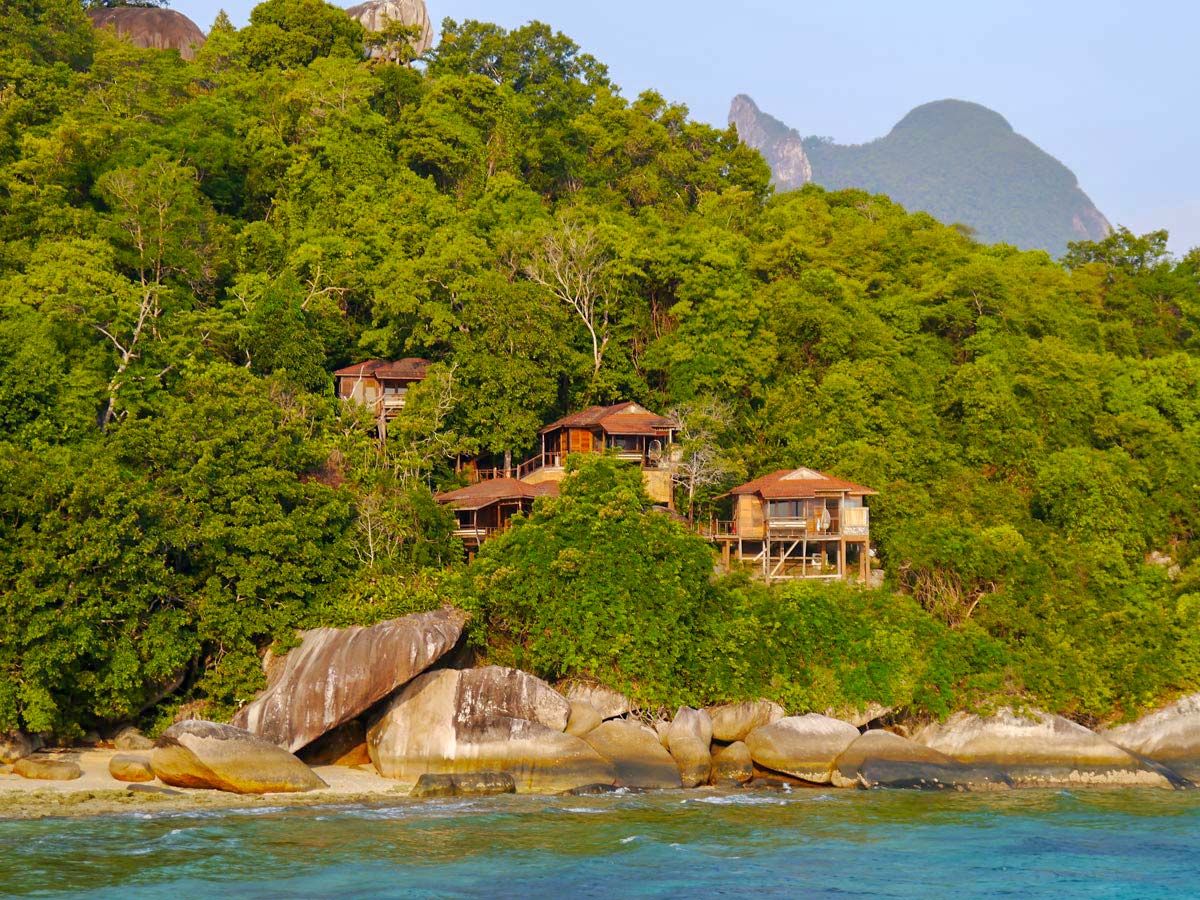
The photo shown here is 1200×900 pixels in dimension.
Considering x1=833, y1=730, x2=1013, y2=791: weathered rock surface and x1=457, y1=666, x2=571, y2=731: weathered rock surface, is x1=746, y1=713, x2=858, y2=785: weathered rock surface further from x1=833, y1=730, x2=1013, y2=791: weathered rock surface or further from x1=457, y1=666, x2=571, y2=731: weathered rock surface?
x1=457, y1=666, x2=571, y2=731: weathered rock surface

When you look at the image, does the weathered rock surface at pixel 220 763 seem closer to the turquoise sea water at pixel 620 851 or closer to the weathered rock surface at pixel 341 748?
the turquoise sea water at pixel 620 851

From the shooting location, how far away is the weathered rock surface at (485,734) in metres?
27.8

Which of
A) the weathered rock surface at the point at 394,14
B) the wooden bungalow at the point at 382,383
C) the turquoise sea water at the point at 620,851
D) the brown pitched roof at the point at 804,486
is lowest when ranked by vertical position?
the turquoise sea water at the point at 620,851

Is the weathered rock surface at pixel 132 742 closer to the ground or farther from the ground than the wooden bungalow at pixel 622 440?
closer to the ground

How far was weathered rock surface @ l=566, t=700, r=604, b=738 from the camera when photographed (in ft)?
96.2

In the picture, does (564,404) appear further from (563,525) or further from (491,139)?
(491,139)

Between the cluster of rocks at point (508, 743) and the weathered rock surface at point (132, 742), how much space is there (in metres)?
0.04

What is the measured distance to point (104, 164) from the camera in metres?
46.9

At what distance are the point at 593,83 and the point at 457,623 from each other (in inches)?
1664

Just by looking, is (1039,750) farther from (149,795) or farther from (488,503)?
(149,795)

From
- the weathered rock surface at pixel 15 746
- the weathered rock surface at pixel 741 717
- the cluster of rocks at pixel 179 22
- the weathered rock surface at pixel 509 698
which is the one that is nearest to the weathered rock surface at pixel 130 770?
the weathered rock surface at pixel 15 746

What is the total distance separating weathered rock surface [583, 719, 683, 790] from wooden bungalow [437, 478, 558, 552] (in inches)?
340

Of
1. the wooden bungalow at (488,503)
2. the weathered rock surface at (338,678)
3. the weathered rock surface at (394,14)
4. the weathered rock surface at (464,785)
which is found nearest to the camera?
the weathered rock surface at (464,785)

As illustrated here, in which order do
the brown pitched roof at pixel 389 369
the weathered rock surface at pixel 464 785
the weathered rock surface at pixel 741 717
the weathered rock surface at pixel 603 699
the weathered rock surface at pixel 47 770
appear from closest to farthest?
1. the weathered rock surface at pixel 47 770
2. the weathered rock surface at pixel 464 785
3. the weathered rock surface at pixel 603 699
4. the weathered rock surface at pixel 741 717
5. the brown pitched roof at pixel 389 369
